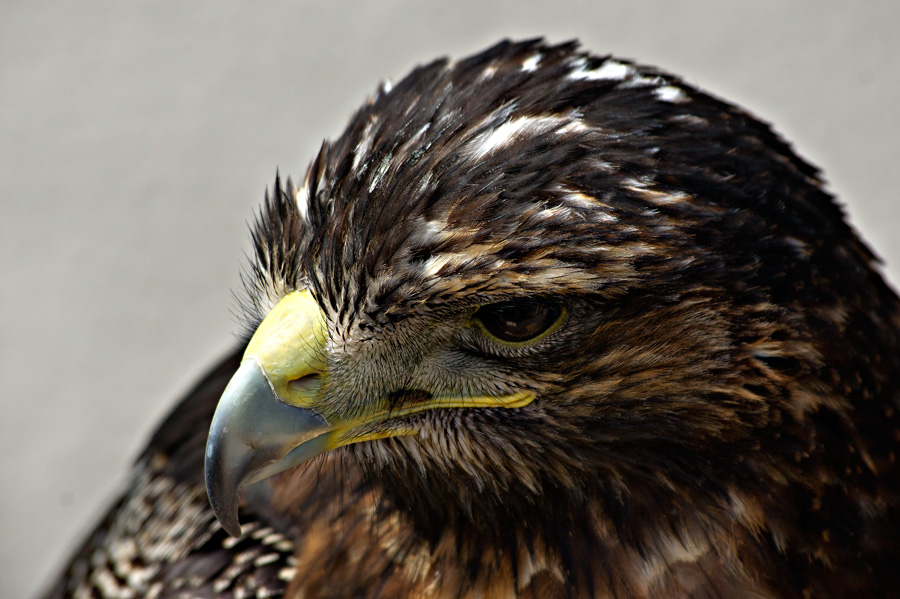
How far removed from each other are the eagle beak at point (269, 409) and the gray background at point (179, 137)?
342 centimetres

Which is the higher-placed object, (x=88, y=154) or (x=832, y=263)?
(x=88, y=154)

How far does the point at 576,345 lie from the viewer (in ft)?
6.40

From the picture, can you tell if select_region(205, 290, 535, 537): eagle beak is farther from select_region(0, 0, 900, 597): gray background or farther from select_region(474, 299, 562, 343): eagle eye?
select_region(0, 0, 900, 597): gray background

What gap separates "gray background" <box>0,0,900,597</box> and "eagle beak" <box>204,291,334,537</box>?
3.42 metres

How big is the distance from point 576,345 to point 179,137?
175 inches

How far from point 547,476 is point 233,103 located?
433 centimetres

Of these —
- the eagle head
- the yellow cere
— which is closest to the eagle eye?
the eagle head

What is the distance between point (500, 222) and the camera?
1.90 meters

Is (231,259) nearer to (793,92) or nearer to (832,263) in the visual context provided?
(793,92)

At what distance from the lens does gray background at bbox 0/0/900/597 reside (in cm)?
539

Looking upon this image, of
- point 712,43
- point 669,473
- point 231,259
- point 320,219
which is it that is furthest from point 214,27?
→ point 669,473

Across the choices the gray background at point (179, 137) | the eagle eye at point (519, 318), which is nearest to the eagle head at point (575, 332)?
the eagle eye at point (519, 318)

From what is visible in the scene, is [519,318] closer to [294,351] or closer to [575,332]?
[575,332]

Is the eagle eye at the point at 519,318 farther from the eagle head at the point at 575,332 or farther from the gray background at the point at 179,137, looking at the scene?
the gray background at the point at 179,137
